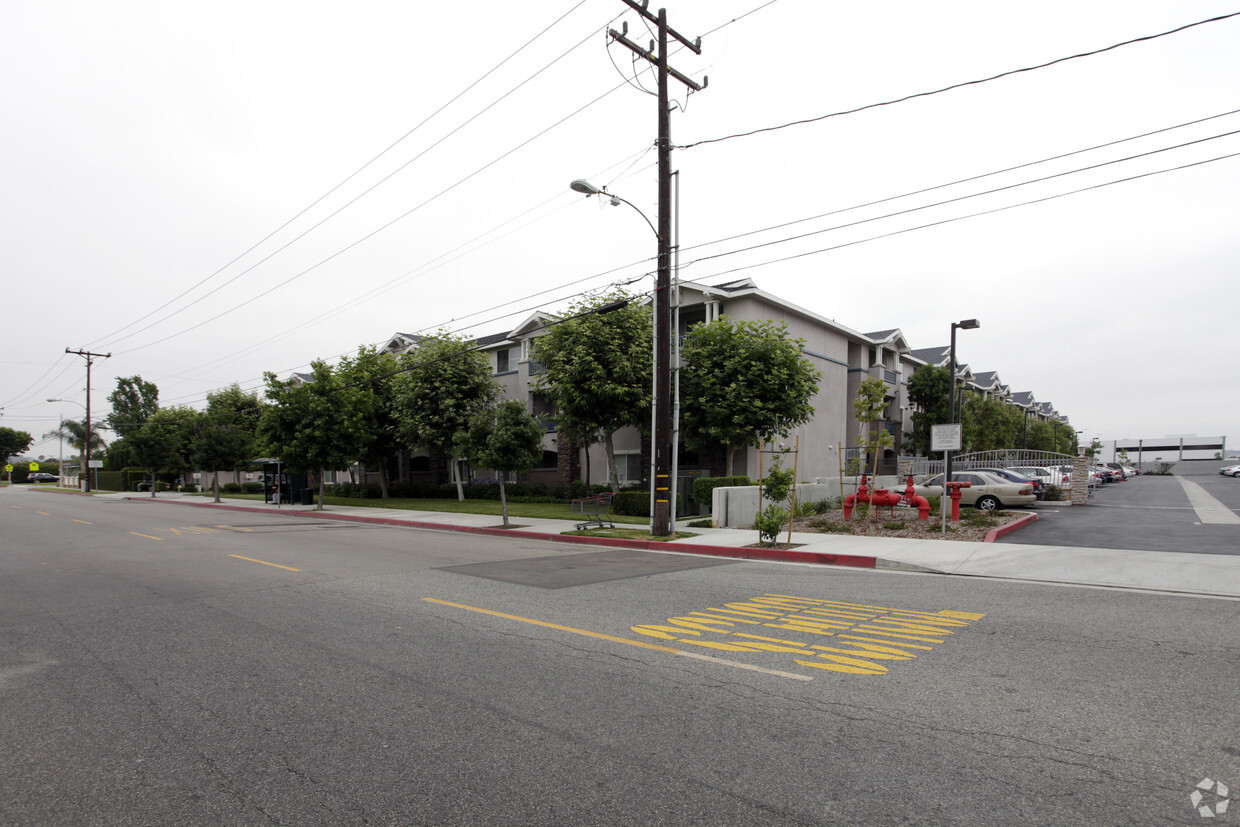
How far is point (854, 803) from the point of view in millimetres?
3238

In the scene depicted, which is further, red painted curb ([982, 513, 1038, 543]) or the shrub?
red painted curb ([982, 513, 1038, 543])

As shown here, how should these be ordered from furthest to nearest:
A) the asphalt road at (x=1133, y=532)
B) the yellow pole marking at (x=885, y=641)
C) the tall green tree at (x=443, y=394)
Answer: the tall green tree at (x=443, y=394)
the asphalt road at (x=1133, y=532)
the yellow pole marking at (x=885, y=641)

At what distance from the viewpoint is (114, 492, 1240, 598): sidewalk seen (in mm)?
9648

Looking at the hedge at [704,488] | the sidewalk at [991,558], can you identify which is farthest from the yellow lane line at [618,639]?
the hedge at [704,488]

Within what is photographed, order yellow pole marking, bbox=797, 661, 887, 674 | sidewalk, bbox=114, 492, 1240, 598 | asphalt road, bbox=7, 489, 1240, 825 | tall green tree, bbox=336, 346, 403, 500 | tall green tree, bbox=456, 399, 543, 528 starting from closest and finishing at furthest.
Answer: asphalt road, bbox=7, 489, 1240, 825, yellow pole marking, bbox=797, 661, 887, 674, sidewalk, bbox=114, 492, 1240, 598, tall green tree, bbox=456, 399, 543, 528, tall green tree, bbox=336, 346, 403, 500

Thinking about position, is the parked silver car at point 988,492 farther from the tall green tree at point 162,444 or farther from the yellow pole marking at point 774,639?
the tall green tree at point 162,444

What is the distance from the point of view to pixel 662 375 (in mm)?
16062

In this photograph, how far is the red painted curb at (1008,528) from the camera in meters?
14.6

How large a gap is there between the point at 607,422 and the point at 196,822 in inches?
954

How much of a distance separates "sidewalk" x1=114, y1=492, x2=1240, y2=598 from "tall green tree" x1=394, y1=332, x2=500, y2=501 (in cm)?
1558

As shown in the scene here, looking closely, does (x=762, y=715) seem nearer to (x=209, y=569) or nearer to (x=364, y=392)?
(x=209, y=569)

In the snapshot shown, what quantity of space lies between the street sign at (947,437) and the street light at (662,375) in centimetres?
598

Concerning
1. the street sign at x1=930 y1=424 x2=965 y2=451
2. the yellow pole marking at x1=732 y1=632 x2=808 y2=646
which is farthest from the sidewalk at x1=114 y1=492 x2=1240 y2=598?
the yellow pole marking at x1=732 y1=632 x2=808 y2=646

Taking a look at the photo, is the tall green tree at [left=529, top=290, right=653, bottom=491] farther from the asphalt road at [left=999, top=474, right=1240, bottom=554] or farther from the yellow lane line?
the yellow lane line
